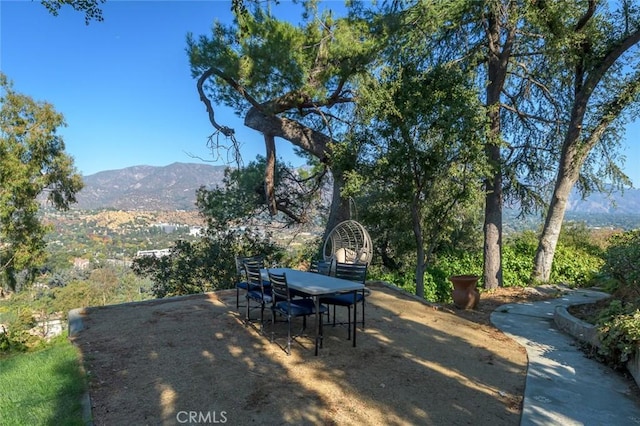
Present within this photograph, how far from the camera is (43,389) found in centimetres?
328

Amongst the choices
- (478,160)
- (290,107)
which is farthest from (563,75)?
(290,107)

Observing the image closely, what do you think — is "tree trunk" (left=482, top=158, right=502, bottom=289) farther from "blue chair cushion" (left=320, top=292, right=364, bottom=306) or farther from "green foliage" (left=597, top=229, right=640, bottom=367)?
"blue chair cushion" (left=320, top=292, right=364, bottom=306)

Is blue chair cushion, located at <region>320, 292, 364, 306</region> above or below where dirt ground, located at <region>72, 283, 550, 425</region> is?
above

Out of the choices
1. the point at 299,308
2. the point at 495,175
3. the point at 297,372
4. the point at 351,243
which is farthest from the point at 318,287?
the point at 495,175

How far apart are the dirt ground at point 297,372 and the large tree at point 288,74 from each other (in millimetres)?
4059

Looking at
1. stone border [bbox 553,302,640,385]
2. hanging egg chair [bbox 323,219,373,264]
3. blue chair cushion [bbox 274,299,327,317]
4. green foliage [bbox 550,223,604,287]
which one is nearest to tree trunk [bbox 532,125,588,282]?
green foliage [bbox 550,223,604,287]

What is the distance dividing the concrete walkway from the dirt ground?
0.15 meters

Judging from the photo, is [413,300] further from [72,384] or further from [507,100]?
[507,100]

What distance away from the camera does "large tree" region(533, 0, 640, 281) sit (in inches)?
322

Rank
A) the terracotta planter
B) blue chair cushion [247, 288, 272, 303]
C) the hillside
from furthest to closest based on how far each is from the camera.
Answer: the hillside < the terracotta planter < blue chair cushion [247, 288, 272, 303]

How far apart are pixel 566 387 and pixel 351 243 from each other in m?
5.65

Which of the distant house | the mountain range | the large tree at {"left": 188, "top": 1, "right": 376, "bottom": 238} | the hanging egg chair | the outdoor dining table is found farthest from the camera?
the distant house

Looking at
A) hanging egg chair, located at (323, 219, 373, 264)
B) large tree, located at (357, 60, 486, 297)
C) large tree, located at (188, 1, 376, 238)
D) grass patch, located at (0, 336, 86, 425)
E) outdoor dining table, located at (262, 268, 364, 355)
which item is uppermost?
large tree, located at (188, 1, 376, 238)

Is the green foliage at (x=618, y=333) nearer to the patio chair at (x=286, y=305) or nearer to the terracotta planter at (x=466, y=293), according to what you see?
the terracotta planter at (x=466, y=293)
